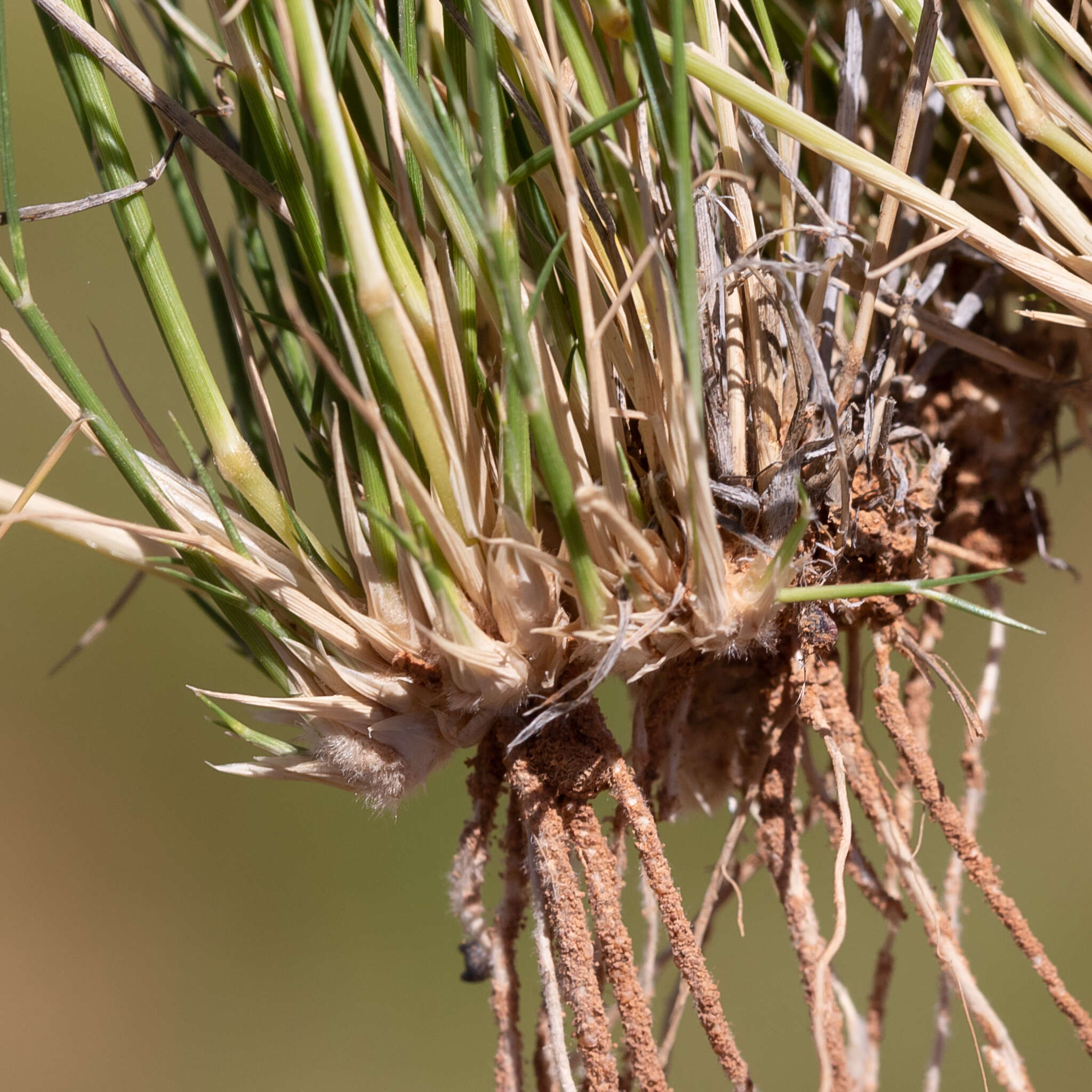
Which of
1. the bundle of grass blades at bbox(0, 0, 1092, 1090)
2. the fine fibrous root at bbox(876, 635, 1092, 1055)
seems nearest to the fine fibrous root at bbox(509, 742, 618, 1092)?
the bundle of grass blades at bbox(0, 0, 1092, 1090)

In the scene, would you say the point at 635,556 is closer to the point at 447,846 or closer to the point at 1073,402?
the point at 1073,402

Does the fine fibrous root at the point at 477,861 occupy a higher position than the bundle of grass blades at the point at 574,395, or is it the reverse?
the bundle of grass blades at the point at 574,395

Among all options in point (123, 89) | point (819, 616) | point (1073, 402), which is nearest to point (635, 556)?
point (819, 616)

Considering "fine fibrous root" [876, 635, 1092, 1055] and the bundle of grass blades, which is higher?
the bundle of grass blades

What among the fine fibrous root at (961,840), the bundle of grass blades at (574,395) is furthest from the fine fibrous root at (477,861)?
the fine fibrous root at (961,840)

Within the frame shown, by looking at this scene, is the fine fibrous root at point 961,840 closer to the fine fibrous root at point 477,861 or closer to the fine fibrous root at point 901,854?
the fine fibrous root at point 901,854

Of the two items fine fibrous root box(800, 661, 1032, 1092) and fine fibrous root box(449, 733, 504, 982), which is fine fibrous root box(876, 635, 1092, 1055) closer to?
fine fibrous root box(800, 661, 1032, 1092)

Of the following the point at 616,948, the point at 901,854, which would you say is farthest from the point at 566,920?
the point at 901,854

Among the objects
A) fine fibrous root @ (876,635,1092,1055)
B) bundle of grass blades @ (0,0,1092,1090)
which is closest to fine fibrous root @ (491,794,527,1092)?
bundle of grass blades @ (0,0,1092,1090)

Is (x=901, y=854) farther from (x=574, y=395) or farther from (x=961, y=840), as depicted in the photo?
(x=574, y=395)

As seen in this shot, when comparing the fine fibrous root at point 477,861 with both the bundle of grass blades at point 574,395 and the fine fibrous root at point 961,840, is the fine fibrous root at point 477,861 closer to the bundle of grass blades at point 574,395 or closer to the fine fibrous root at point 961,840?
the bundle of grass blades at point 574,395

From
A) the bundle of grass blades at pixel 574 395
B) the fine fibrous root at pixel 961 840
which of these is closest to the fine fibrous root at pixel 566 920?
the bundle of grass blades at pixel 574 395
